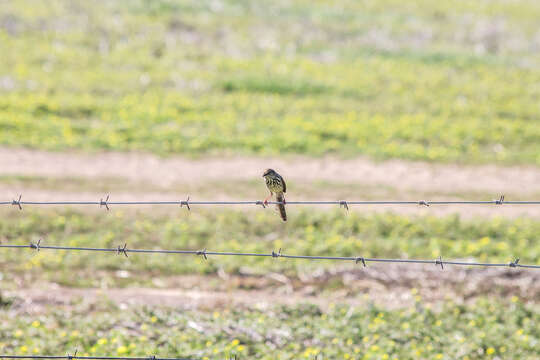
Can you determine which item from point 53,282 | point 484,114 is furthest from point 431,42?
point 53,282

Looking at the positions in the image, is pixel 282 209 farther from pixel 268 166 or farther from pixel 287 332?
pixel 268 166

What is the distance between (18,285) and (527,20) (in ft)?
100

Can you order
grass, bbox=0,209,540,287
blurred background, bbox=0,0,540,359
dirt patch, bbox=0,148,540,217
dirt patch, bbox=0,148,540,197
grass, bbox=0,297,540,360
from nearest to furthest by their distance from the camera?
grass, bbox=0,297,540,360
blurred background, bbox=0,0,540,359
grass, bbox=0,209,540,287
dirt patch, bbox=0,148,540,217
dirt patch, bbox=0,148,540,197

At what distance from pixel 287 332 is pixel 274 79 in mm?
16429

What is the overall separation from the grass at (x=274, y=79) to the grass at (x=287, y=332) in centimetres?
919

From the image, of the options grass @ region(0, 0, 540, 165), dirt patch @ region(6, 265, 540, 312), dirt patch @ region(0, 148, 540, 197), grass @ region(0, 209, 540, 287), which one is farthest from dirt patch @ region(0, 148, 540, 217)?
dirt patch @ region(6, 265, 540, 312)

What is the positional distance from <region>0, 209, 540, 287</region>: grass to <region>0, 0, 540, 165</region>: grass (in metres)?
4.81

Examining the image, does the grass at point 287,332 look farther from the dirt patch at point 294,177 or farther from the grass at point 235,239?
the dirt patch at point 294,177

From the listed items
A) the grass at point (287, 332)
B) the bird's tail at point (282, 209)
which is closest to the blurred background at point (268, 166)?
the grass at point (287, 332)

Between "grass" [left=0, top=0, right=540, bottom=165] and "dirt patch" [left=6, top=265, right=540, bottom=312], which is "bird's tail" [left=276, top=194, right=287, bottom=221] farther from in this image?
"grass" [left=0, top=0, right=540, bottom=165]

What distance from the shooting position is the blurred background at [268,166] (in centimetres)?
1174

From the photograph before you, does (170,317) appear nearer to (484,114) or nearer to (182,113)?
(182,113)

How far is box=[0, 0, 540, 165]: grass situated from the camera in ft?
71.1

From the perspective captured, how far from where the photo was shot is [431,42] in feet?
106
